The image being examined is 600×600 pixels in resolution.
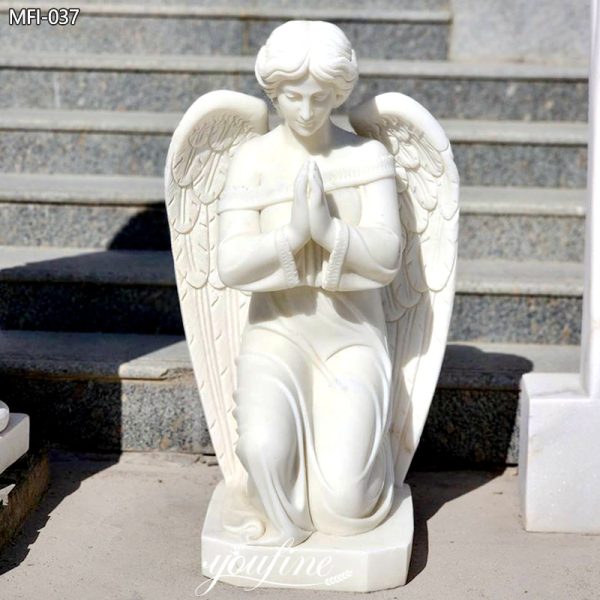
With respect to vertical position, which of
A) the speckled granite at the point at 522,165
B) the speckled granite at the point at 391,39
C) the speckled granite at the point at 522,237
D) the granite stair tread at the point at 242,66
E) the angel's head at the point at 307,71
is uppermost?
the speckled granite at the point at 391,39

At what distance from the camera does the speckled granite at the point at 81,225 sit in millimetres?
4723

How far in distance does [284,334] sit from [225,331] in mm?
315

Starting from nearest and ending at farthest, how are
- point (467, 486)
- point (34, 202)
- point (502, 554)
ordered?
point (502, 554)
point (467, 486)
point (34, 202)

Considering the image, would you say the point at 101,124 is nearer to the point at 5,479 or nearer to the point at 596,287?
the point at 5,479

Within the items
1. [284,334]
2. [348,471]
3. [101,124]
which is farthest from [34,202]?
[348,471]

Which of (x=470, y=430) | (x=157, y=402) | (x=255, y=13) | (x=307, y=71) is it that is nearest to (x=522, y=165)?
(x=470, y=430)

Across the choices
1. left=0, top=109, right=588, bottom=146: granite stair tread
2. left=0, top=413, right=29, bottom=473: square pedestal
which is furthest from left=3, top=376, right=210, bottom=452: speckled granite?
left=0, top=109, right=588, bottom=146: granite stair tread

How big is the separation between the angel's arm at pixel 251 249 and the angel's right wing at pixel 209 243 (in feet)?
0.47

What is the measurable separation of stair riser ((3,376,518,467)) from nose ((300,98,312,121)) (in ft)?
4.08

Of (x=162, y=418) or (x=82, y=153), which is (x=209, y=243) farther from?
(x=82, y=153)

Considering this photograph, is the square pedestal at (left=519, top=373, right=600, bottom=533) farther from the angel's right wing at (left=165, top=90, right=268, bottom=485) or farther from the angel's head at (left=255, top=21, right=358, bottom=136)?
the angel's head at (left=255, top=21, right=358, bottom=136)

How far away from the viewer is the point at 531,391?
352 cm

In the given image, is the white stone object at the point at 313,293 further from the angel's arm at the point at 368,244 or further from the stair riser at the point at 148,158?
the stair riser at the point at 148,158

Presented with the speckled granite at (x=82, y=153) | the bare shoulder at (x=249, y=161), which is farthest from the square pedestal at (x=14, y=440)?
the speckled granite at (x=82, y=153)
